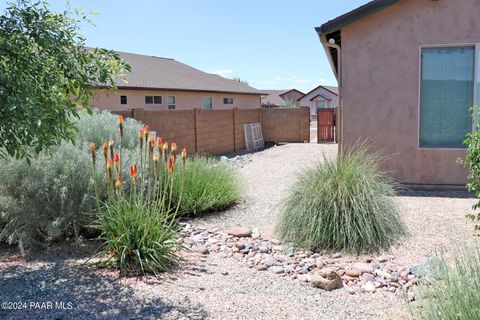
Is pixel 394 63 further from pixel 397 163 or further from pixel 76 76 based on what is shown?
pixel 76 76

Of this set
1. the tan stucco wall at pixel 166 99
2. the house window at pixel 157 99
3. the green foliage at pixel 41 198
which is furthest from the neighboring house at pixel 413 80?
the house window at pixel 157 99

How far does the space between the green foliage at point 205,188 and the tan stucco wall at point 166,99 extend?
5134 millimetres

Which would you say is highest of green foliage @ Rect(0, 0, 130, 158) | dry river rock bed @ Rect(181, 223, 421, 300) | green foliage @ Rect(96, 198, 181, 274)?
green foliage @ Rect(0, 0, 130, 158)

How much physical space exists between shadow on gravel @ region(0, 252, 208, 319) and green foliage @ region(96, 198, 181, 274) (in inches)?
9.4

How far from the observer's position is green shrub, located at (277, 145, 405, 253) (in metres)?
5.76

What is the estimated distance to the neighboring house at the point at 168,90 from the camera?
17859 millimetres

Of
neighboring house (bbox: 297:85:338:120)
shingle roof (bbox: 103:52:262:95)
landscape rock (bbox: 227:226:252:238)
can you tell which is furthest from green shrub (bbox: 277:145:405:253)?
neighboring house (bbox: 297:85:338:120)

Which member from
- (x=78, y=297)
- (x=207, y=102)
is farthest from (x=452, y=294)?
(x=207, y=102)

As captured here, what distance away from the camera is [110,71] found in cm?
409

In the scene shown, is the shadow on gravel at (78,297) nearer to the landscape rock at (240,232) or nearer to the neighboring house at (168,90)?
the landscape rock at (240,232)

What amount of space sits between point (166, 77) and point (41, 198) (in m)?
17.2

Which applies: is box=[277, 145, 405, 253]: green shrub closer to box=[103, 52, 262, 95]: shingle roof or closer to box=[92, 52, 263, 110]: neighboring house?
box=[92, 52, 263, 110]: neighboring house

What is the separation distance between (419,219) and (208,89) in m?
17.8

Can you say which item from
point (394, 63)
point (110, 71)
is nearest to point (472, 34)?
point (394, 63)
